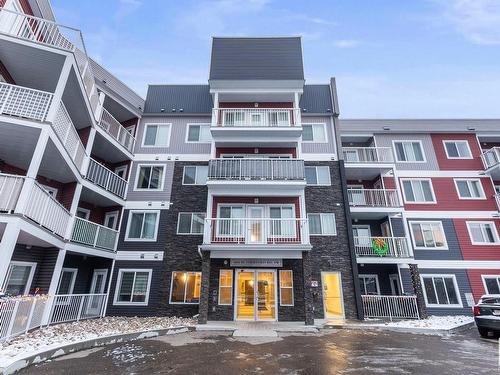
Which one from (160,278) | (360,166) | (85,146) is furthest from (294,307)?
(85,146)

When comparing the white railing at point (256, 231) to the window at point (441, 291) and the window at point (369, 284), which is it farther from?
the window at point (441, 291)

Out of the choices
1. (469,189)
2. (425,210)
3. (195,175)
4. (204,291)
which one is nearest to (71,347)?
(204,291)

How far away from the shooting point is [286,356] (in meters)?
7.60

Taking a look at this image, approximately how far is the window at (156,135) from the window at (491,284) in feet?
75.4

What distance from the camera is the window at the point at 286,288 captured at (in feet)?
45.8

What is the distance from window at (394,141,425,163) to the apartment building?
8 centimetres

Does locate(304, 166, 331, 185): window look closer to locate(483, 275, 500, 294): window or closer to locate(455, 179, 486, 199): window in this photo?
locate(455, 179, 486, 199): window

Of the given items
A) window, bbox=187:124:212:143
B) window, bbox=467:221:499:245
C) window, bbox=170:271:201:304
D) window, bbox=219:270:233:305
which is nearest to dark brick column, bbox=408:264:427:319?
window, bbox=467:221:499:245

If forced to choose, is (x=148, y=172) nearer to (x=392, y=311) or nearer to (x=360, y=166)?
(x=360, y=166)

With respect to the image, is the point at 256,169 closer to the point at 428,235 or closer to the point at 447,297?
the point at 428,235

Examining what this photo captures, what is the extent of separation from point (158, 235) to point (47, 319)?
21.4 feet

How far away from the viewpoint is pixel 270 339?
986cm

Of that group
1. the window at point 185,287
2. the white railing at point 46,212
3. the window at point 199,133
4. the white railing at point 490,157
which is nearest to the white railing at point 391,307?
the window at point 185,287

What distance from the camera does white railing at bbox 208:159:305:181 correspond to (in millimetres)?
15109
